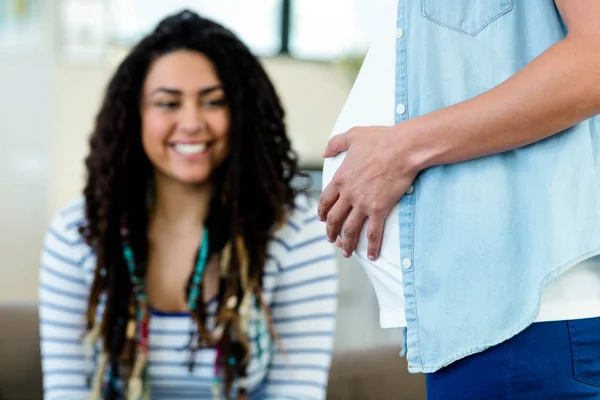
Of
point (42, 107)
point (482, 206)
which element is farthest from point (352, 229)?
point (42, 107)

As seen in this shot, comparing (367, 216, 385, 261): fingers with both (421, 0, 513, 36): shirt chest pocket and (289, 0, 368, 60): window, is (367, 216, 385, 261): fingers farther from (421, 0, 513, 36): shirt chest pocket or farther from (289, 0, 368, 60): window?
(289, 0, 368, 60): window

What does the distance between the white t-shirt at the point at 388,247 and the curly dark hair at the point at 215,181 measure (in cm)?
95

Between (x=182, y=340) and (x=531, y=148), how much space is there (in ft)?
3.86

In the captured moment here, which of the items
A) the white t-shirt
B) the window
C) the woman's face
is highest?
the window

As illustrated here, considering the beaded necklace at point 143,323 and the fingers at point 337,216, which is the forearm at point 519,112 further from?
the beaded necklace at point 143,323

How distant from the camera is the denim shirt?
58cm

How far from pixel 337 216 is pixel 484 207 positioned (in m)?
0.14

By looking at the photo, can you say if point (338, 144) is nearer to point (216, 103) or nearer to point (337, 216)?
point (337, 216)

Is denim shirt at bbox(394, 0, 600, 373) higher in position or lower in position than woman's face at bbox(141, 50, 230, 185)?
lower

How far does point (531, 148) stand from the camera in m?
0.60

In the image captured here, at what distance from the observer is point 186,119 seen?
172 cm

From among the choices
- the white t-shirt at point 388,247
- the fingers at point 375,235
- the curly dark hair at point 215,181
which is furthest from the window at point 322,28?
the fingers at point 375,235

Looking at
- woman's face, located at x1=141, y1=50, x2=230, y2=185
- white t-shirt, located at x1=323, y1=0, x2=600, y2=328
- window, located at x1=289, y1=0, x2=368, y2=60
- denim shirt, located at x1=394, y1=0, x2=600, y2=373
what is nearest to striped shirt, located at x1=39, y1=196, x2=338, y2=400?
woman's face, located at x1=141, y1=50, x2=230, y2=185

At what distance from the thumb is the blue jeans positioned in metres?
A: 0.22
